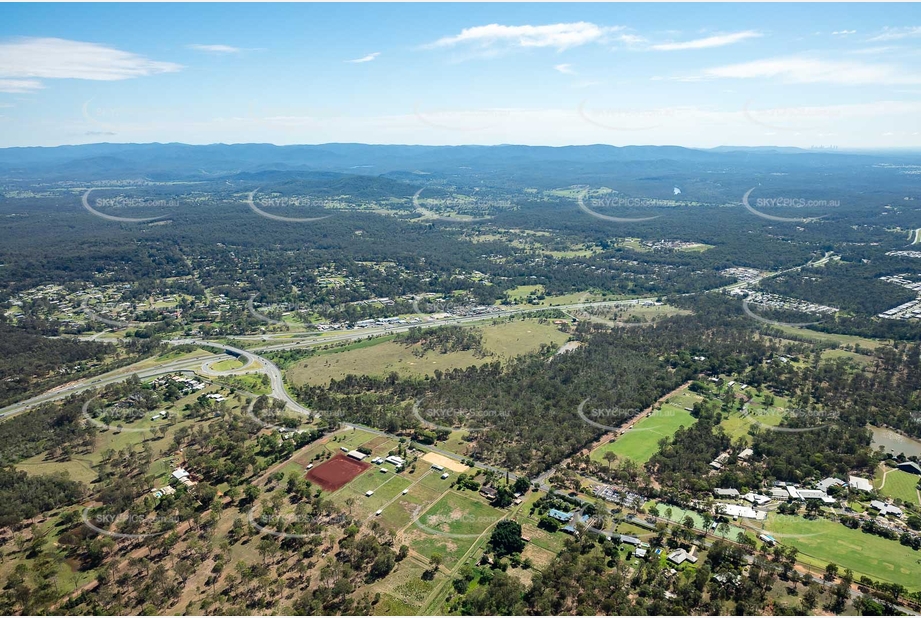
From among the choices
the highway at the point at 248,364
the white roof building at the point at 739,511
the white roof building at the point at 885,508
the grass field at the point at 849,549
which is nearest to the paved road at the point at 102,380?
the highway at the point at 248,364

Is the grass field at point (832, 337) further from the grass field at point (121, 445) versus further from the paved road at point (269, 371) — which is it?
the grass field at point (121, 445)

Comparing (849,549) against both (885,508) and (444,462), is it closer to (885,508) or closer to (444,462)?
(885,508)

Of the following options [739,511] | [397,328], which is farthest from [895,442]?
[397,328]

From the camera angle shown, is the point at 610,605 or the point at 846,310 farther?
the point at 846,310

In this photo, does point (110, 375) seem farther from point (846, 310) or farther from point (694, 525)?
point (846, 310)

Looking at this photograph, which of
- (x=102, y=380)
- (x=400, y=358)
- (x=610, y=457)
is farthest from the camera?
(x=400, y=358)

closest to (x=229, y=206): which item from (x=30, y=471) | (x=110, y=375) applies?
(x=110, y=375)
